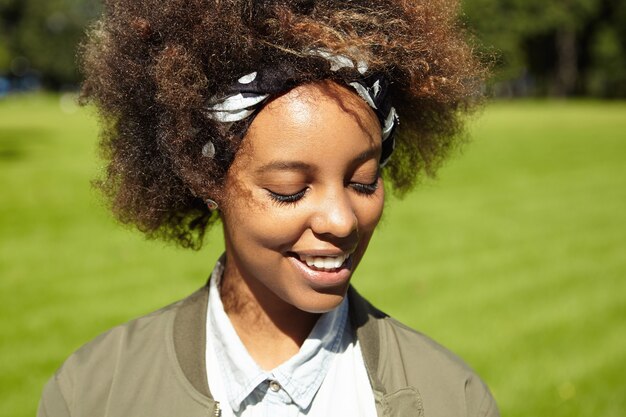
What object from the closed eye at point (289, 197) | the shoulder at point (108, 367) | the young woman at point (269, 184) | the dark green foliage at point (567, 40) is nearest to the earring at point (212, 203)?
the young woman at point (269, 184)

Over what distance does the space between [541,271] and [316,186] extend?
6.83m

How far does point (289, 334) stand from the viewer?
6.70 feet

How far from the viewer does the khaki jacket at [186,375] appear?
6.10 feet

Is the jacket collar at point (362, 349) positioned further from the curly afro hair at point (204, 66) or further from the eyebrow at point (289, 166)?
the eyebrow at point (289, 166)

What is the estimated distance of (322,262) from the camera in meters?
1.79

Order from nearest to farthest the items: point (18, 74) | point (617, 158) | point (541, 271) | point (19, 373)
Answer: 1. point (19, 373)
2. point (541, 271)
3. point (617, 158)
4. point (18, 74)

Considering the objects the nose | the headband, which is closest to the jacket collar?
the nose

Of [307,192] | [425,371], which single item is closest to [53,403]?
[307,192]

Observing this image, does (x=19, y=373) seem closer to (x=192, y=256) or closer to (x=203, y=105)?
(x=192, y=256)

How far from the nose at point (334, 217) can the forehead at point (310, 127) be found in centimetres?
10

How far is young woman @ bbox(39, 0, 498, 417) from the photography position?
1.74 metres

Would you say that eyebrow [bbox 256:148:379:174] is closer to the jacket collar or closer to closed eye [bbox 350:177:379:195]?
closed eye [bbox 350:177:379:195]

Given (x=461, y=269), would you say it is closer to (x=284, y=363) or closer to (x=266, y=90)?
(x=284, y=363)

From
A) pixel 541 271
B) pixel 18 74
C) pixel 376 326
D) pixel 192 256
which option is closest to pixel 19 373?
pixel 192 256
